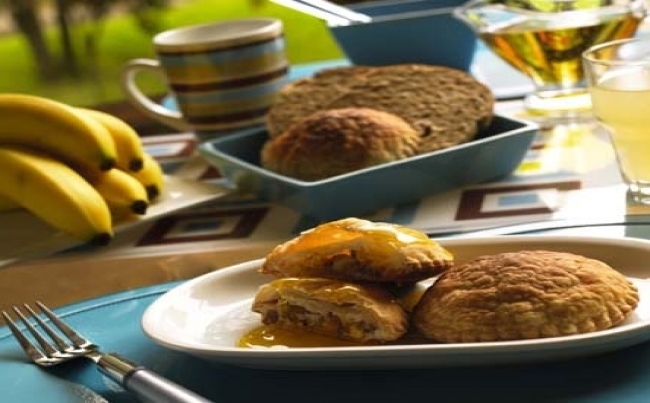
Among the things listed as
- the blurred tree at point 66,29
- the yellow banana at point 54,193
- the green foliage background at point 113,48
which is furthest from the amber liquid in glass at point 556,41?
the blurred tree at point 66,29

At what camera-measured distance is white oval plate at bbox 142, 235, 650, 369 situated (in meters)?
0.64

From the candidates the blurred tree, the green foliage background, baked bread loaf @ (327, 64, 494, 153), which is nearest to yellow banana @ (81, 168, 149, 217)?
baked bread loaf @ (327, 64, 494, 153)

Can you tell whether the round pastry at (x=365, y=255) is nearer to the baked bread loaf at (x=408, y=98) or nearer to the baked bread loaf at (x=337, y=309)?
the baked bread loaf at (x=337, y=309)

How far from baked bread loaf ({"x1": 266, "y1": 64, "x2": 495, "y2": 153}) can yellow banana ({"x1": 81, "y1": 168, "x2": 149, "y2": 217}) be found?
6.0 inches

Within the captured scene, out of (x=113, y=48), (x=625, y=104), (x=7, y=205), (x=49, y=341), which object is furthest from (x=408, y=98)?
(x=113, y=48)

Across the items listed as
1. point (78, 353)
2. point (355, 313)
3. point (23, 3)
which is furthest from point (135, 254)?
point (23, 3)

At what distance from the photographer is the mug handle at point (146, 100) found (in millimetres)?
1352

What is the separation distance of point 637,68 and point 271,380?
0.39 m

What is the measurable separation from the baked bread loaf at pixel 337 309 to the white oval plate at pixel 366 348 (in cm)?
2

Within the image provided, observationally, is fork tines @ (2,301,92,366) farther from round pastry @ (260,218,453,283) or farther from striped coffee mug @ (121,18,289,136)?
striped coffee mug @ (121,18,289,136)

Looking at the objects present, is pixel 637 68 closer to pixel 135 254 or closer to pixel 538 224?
pixel 538 224

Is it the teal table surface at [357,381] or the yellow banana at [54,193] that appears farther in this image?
the yellow banana at [54,193]

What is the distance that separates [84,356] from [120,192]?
340 mm

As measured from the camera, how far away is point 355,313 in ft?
2.23
